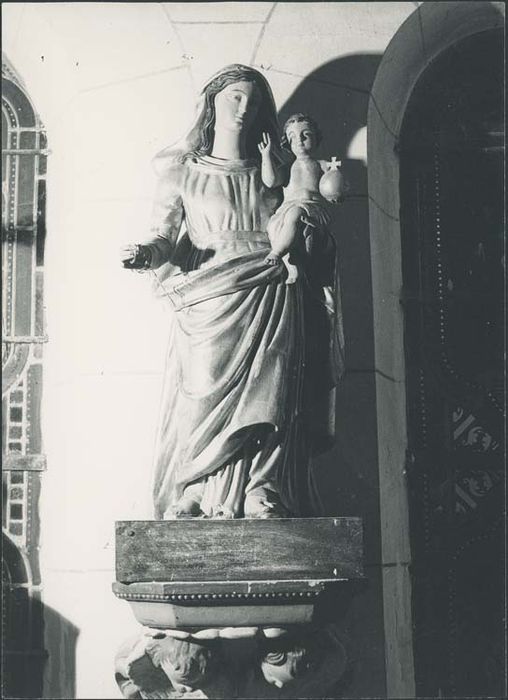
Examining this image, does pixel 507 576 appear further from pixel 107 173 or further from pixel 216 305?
pixel 107 173

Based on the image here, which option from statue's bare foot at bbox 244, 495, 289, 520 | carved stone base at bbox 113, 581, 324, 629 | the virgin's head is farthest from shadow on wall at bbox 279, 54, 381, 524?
carved stone base at bbox 113, 581, 324, 629

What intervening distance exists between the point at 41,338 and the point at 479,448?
2.17m

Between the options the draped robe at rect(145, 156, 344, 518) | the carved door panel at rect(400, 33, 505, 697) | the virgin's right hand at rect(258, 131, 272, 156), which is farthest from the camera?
the carved door panel at rect(400, 33, 505, 697)

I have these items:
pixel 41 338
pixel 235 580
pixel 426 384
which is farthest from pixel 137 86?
pixel 235 580

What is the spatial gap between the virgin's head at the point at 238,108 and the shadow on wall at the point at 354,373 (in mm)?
379

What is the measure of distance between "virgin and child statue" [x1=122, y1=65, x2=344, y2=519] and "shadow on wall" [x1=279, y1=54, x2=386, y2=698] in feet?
0.90

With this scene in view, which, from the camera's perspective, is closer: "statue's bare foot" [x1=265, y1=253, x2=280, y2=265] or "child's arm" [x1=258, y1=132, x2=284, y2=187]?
"statue's bare foot" [x1=265, y1=253, x2=280, y2=265]

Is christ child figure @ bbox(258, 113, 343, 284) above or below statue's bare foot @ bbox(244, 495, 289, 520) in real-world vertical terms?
above

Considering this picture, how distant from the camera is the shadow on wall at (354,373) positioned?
6.88 meters

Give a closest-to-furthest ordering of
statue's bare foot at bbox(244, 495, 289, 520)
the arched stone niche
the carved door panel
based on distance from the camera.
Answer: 1. statue's bare foot at bbox(244, 495, 289, 520)
2. the arched stone niche
3. the carved door panel

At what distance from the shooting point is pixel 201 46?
7.28m

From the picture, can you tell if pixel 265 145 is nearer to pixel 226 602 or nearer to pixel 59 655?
pixel 226 602

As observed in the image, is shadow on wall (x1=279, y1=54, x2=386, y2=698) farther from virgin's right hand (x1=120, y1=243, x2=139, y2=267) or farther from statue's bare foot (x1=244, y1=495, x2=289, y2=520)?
virgin's right hand (x1=120, y1=243, x2=139, y2=267)

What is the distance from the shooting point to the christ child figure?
6488 mm
